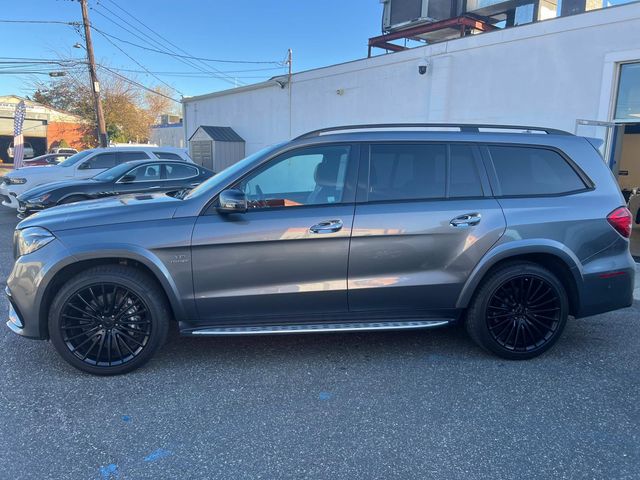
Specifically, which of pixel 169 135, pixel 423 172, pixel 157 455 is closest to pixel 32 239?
pixel 157 455

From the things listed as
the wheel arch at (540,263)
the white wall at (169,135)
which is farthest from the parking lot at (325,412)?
the white wall at (169,135)

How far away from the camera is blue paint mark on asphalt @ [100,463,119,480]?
2.40 meters

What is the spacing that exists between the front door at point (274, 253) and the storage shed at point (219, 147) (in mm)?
16117

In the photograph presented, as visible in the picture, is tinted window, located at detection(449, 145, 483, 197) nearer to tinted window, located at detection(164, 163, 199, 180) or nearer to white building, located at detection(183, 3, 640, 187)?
white building, located at detection(183, 3, 640, 187)

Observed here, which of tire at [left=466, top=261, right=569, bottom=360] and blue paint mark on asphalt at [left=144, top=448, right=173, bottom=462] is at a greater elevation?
tire at [left=466, top=261, right=569, bottom=360]

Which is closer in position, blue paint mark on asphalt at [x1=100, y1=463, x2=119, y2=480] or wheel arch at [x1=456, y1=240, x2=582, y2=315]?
blue paint mark on asphalt at [x1=100, y1=463, x2=119, y2=480]

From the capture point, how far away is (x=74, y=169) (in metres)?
11.2

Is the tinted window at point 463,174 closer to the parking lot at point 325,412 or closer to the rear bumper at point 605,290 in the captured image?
the rear bumper at point 605,290

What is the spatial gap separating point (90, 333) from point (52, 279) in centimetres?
47

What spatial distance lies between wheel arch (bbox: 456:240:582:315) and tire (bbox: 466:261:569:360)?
2.7 inches

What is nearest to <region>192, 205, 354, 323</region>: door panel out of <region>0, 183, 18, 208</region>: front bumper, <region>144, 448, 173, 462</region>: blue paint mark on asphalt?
<region>144, 448, 173, 462</region>: blue paint mark on asphalt

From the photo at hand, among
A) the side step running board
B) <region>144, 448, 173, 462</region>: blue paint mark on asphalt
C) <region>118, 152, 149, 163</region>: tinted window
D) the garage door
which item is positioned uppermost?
the garage door

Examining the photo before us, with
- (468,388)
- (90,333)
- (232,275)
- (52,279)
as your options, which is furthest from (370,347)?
(52,279)

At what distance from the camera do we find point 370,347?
13.2ft
